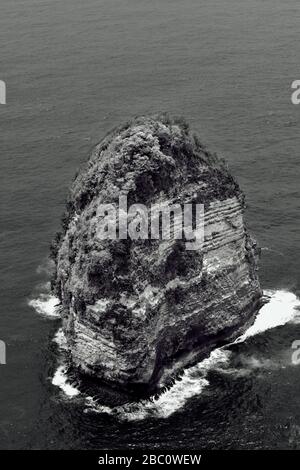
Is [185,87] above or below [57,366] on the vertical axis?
above

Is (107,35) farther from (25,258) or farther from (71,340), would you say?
(71,340)

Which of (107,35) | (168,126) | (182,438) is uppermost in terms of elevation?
(107,35)

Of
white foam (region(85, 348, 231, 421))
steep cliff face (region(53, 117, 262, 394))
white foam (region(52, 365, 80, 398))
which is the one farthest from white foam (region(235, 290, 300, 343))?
white foam (region(52, 365, 80, 398))

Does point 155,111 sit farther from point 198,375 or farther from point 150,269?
point 198,375

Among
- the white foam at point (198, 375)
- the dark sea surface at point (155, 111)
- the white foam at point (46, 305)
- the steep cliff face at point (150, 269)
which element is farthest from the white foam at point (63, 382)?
the white foam at point (46, 305)

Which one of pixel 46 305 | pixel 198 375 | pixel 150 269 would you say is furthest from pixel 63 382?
pixel 150 269

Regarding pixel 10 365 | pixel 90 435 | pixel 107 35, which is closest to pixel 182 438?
pixel 90 435

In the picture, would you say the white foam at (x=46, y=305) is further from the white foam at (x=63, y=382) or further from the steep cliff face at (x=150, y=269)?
the white foam at (x=63, y=382)
